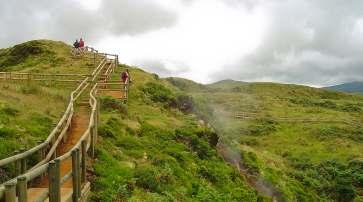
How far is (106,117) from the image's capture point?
87.1 feet

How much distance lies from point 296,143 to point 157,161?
51.4 meters

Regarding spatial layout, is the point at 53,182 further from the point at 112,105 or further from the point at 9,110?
the point at 112,105

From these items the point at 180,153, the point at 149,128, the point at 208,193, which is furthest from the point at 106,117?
the point at 208,193

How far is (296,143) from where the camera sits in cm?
7031

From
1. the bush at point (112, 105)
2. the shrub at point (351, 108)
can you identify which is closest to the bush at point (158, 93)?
the bush at point (112, 105)

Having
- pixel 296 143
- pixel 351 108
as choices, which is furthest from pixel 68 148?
pixel 351 108

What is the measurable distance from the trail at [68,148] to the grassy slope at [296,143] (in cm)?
1371

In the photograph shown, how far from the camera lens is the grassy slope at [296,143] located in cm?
3944

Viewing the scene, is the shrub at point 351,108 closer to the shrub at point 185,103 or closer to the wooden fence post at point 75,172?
the shrub at point 185,103

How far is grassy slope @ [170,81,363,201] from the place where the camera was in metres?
39.4

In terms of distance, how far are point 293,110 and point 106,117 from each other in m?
80.2

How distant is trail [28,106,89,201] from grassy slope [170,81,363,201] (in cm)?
1371

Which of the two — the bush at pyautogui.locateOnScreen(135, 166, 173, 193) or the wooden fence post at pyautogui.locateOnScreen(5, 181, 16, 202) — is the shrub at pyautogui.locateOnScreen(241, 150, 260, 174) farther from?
the wooden fence post at pyautogui.locateOnScreen(5, 181, 16, 202)

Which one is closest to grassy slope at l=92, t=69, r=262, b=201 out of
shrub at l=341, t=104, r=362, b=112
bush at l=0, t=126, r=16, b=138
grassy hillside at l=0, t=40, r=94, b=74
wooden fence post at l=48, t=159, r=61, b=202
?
bush at l=0, t=126, r=16, b=138
